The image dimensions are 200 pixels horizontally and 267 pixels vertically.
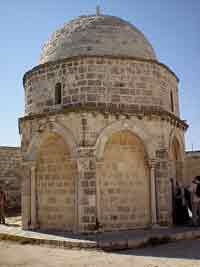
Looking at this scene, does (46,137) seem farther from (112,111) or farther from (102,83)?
(102,83)

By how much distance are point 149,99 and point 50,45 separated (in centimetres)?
416

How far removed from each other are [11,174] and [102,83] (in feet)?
32.8

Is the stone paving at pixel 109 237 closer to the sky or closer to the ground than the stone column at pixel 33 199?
closer to the ground

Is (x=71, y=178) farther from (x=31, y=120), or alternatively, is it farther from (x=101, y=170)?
(x=31, y=120)

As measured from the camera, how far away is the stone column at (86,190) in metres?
9.36

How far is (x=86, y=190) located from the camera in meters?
9.48

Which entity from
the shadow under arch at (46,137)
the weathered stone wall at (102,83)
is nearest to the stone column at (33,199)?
the shadow under arch at (46,137)

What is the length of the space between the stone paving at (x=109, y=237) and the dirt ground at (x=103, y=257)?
23 cm

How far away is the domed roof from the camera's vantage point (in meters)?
10.9

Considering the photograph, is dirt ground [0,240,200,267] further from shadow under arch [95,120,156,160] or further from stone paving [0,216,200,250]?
shadow under arch [95,120,156,160]

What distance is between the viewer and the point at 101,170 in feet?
32.6

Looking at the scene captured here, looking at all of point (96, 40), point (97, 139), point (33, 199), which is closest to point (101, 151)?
point (97, 139)

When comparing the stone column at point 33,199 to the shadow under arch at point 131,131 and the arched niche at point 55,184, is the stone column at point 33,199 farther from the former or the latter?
the shadow under arch at point 131,131

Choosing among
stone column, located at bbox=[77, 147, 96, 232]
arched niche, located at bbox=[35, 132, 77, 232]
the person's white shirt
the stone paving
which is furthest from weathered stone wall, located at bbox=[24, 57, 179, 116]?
the stone paving
